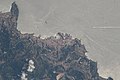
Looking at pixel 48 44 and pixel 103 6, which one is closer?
pixel 48 44

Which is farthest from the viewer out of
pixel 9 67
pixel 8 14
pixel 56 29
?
pixel 56 29

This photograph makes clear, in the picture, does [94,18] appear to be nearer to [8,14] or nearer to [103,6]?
[103,6]

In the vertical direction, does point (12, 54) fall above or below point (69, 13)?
below

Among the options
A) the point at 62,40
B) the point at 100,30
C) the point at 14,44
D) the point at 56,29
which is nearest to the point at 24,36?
the point at 14,44

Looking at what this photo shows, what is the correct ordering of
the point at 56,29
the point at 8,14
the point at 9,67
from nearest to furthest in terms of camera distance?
the point at 9,67
the point at 8,14
the point at 56,29

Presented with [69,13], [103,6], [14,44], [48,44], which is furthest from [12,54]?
[103,6]

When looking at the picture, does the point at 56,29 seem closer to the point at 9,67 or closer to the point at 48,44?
the point at 48,44
